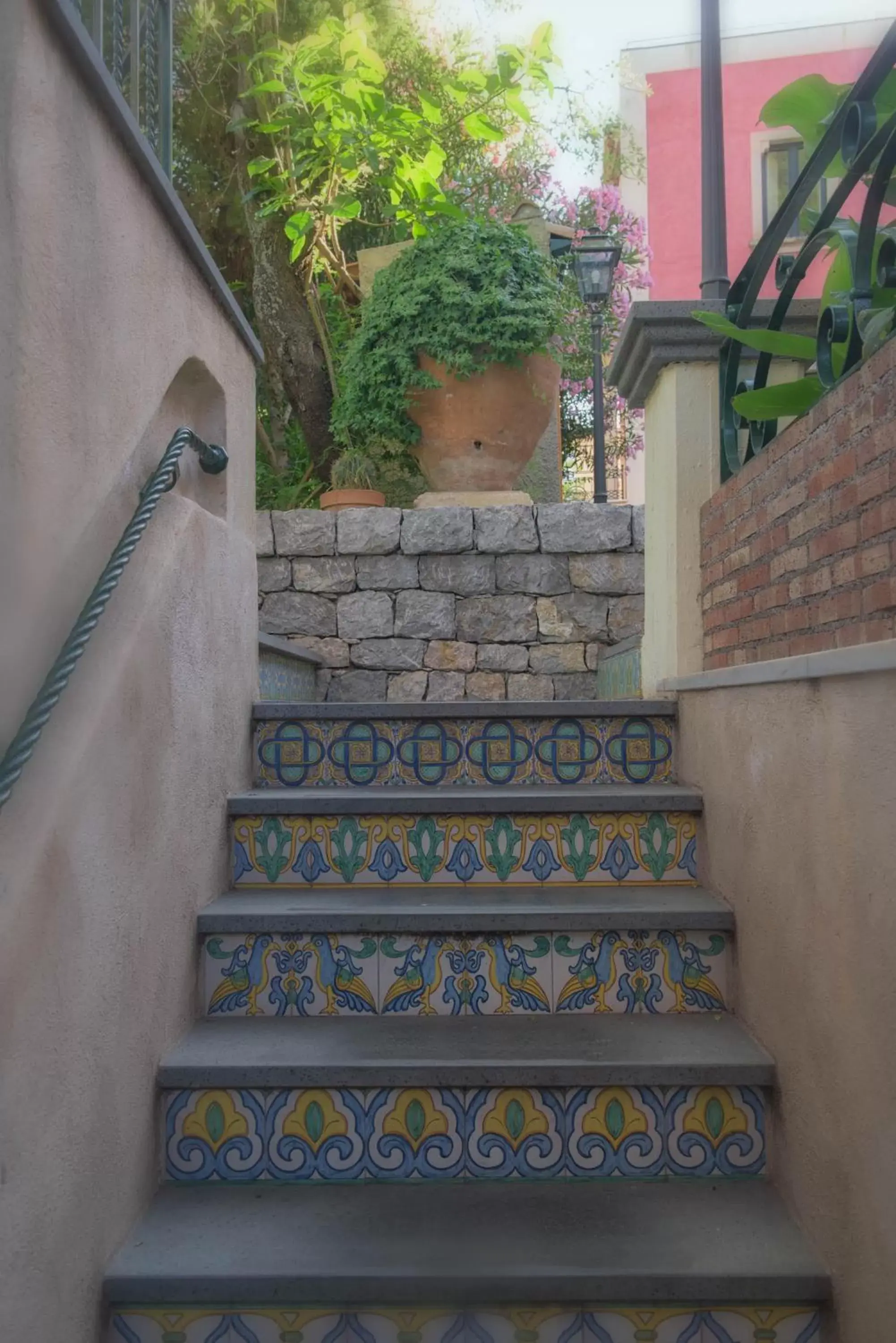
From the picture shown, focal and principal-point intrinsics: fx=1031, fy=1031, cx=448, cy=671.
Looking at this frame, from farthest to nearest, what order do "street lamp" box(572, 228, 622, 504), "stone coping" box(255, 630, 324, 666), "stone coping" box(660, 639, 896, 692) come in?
"street lamp" box(572, 228, 622, 504), "stone coping" box(255, 630, 324, 666), "stone coping" box(660, 639, 896, 692)

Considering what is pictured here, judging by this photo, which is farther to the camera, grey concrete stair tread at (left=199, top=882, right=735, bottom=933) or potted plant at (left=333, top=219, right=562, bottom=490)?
potted plant at (left=333, top=219, right=562, bottom=490)

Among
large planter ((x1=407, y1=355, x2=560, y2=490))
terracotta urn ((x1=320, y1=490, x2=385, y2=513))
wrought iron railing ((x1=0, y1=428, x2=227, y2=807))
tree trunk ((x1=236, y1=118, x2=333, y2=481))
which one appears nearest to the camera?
wrought iron railing ((x1=0, y1=428, x2=227, y2=807))

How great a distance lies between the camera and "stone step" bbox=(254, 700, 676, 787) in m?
2.36

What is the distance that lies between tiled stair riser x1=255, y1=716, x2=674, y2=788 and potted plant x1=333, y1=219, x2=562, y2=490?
7.49 ft

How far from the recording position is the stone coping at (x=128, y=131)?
132 centimetres

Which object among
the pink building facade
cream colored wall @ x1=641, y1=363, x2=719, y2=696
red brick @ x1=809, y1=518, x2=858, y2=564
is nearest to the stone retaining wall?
cream colored wall @ x1=641, y1=363, x2=719, y2=696

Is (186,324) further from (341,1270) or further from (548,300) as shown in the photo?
(548,300)

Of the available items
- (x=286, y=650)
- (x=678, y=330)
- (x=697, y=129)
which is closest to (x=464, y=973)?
(x=678, y=330)

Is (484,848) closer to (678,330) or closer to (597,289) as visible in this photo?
(678,330)

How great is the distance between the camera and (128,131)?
5.09 feet

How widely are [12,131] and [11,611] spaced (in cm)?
56

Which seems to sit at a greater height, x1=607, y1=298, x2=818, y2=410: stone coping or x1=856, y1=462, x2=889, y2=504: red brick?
x1=607, y1=298, x2=818, y2=410: stone coping

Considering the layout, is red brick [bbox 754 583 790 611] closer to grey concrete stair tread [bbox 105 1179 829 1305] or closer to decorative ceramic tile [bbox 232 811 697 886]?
decorative ceramic tile [bbox 232 811 697 886]

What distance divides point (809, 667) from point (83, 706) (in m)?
1.01
